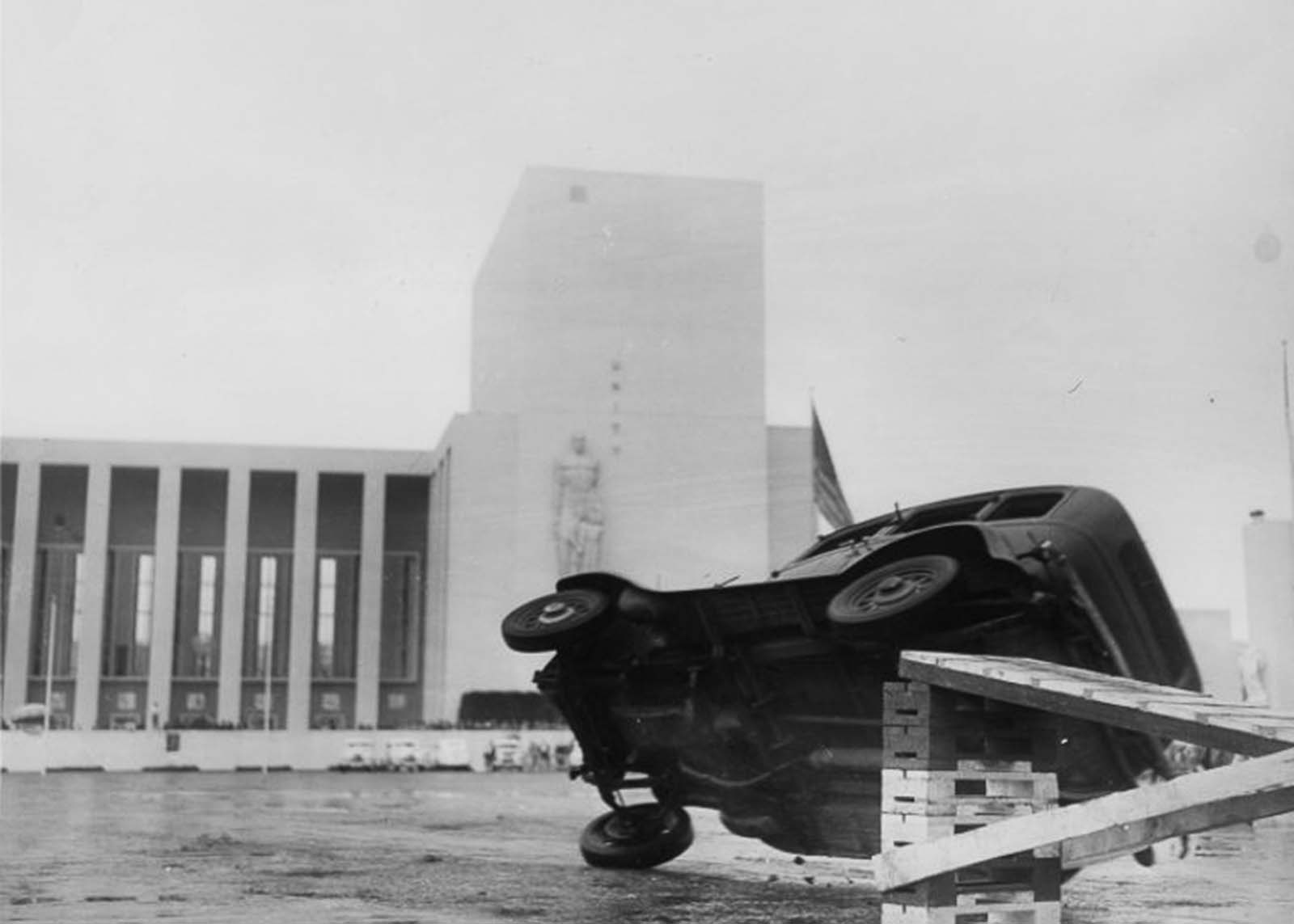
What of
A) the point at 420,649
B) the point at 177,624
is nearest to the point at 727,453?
the point at 420,649

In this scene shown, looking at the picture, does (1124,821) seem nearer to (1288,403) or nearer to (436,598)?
(1288,403)

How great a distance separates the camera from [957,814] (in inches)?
219

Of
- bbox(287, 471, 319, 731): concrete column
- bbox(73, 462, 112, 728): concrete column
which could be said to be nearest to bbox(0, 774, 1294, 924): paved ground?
bbox(287, 471, 319, 731): concrete column

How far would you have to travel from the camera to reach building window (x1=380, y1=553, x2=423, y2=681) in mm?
64875

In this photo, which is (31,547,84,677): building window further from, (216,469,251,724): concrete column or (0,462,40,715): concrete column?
(216,469,251,724): concrete column

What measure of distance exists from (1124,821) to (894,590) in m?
3.06

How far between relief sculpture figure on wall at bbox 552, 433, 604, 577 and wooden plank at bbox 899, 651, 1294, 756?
4728 centimetres

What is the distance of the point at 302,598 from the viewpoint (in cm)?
6194

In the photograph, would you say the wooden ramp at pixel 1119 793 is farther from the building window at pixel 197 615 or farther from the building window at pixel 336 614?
the building window at pixel 197 615

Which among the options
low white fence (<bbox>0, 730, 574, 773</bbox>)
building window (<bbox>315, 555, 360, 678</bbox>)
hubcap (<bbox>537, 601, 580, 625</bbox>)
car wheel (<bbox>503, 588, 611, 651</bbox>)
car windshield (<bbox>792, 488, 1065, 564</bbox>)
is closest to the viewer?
car windshield (<bbox>792, 488, 1065, 564</bbox>)

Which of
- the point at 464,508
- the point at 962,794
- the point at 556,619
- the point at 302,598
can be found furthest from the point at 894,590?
the point at 302,598

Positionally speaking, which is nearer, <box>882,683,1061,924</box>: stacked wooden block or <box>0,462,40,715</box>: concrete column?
<box>882,683,1061,924</box>: stacked wooden block

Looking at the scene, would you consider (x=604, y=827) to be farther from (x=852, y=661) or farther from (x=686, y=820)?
(x=852, y=661)

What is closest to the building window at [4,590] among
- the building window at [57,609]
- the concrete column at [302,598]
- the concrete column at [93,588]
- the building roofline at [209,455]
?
the building window at [57,609]
